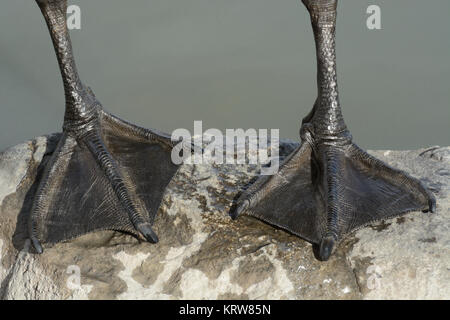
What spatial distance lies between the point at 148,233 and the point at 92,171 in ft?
1.57

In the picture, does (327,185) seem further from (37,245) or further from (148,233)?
(37,245)

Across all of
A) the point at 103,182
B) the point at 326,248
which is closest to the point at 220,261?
the point at 326,248

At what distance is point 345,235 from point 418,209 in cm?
37

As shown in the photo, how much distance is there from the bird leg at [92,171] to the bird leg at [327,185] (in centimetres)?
42

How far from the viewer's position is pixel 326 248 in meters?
2.55

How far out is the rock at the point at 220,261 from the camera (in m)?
2.46

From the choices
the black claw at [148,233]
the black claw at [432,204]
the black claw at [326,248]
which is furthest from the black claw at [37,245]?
the black claw at [432,204]

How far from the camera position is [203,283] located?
2521 millimetres

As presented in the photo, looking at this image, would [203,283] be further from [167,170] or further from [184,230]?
[167,170]

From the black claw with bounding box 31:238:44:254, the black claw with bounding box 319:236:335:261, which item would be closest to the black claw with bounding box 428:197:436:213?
the black claw with bounding box 319:236:335:261

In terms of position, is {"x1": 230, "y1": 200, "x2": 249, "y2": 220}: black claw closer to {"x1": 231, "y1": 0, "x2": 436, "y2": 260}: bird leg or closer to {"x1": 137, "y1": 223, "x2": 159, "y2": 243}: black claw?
{"x1": 231, "y1": 0, "x2": 436, "y2": 260}: bird leg

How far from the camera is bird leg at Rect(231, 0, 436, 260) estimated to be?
2.71m

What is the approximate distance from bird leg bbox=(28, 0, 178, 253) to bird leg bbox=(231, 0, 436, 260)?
0.42 metres

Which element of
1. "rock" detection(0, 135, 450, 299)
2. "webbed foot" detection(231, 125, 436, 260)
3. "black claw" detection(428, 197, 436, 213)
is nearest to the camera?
→ "rock" detection(0, 135, 450, 299)
